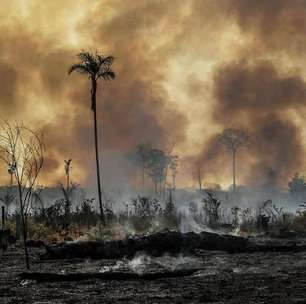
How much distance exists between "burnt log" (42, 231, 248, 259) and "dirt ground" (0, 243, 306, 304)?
119 cm

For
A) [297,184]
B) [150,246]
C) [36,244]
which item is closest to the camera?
[150,246]

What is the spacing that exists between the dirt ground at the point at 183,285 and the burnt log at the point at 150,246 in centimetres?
119

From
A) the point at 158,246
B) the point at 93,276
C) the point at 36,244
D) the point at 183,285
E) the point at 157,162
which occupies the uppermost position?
the point at 157,162

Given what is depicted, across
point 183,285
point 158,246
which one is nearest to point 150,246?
point 158,246

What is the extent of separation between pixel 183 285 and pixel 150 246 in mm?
8782

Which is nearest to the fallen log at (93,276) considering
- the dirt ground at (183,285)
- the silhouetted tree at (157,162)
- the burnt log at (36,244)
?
the dirt ground at (183,285)

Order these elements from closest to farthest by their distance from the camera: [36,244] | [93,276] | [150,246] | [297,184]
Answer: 1. [93,276]
2. [150,246]
3. [36,244]
4. [297,184]

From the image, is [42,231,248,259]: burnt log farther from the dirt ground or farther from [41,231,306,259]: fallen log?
the dirt ground

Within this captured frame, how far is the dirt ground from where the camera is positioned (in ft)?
43.0

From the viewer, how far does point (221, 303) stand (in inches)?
482

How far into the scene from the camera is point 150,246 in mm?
23938

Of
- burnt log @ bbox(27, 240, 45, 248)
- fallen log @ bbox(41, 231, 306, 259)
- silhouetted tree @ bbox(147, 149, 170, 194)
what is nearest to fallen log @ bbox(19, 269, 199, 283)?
fallen log @ bbox(41, 231, 306, 259)

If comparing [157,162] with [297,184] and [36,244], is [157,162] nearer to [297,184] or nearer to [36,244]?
[297,184]

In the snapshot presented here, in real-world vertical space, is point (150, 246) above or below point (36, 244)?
below
